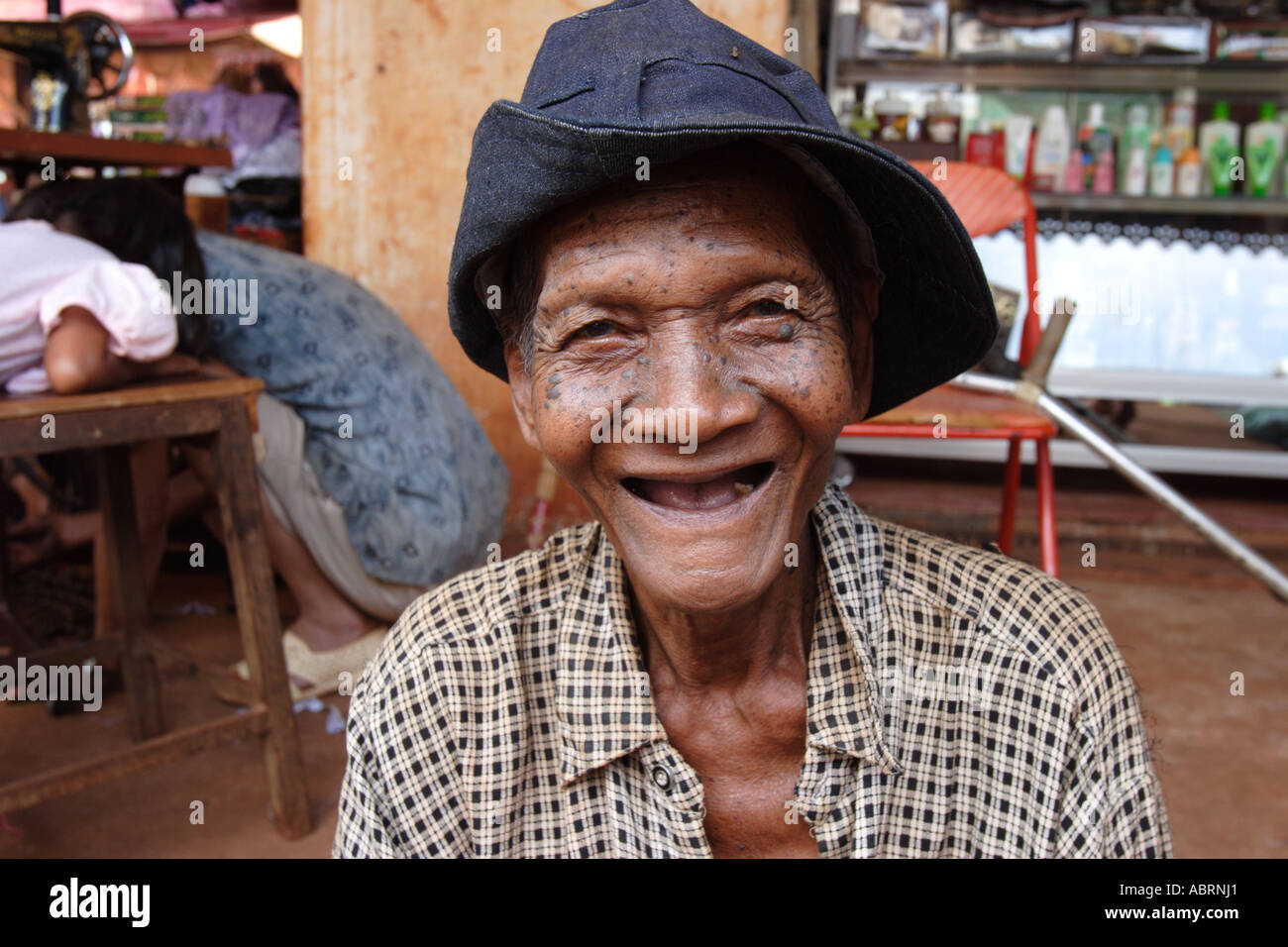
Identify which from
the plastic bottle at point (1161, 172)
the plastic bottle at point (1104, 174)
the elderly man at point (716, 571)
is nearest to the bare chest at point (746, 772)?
the elderly man at point (716, 571)

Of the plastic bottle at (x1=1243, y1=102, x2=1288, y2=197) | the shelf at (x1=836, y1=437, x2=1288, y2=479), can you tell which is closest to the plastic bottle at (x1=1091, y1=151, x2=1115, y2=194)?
the plastic bottle at (x1=1243, y1=102, x2=1288, y2=197)

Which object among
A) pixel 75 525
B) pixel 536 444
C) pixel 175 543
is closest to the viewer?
pixel 536 444

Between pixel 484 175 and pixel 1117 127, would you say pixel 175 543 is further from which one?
pixel 1117 127

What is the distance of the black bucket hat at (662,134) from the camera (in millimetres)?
991

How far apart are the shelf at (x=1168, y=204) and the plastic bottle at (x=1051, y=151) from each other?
7 centimetres

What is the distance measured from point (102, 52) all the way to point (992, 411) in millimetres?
3096

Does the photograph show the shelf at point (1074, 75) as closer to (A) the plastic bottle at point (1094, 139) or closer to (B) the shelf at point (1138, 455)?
(A) the plastic bottle at point (1094, 139)

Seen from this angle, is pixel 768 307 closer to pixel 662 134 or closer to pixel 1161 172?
pixel 662 134

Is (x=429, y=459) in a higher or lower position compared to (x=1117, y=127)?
lower

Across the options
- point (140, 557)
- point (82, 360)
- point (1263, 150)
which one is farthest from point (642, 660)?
point (1263, 150)
